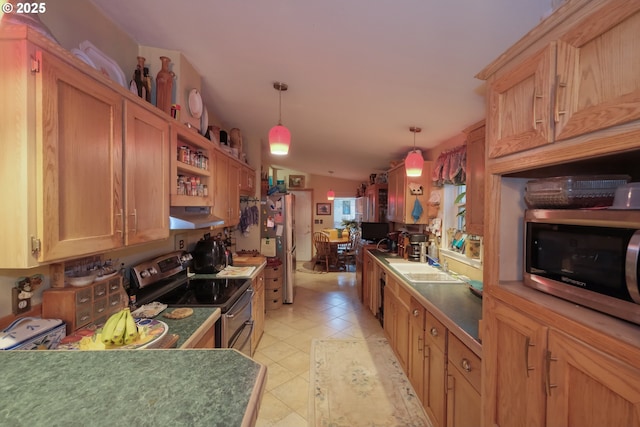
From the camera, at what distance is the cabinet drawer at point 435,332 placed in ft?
5.09

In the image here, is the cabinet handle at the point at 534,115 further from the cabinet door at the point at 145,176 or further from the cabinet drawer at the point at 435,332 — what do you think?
the cabinet door at the point at 145,176

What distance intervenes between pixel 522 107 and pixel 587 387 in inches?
32.2

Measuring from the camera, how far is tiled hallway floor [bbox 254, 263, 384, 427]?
1.95 meters

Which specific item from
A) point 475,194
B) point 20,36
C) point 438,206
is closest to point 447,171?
point 438,206

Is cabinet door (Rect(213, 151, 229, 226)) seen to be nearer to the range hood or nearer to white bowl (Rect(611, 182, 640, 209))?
the range hood

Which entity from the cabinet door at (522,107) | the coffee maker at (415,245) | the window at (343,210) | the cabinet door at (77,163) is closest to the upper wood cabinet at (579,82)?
the cabinet door at (522,107)

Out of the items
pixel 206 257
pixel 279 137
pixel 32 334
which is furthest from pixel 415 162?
pixel 32 334

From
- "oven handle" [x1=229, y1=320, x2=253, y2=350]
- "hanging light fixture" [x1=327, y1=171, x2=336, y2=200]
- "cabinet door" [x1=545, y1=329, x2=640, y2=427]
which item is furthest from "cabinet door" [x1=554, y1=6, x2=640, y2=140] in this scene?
→ "hanging light fixture" [x1=327, y1=171, x2=336, y2=200]

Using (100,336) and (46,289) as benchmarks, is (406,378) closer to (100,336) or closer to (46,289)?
(100,336)

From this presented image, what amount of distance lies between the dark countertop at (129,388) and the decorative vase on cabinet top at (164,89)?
1423mm

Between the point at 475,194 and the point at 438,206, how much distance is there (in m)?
1.70

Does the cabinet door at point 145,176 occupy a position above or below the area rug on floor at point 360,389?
above

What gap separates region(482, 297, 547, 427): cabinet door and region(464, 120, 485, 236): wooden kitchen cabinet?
0.66 meters

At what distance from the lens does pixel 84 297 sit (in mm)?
1194
